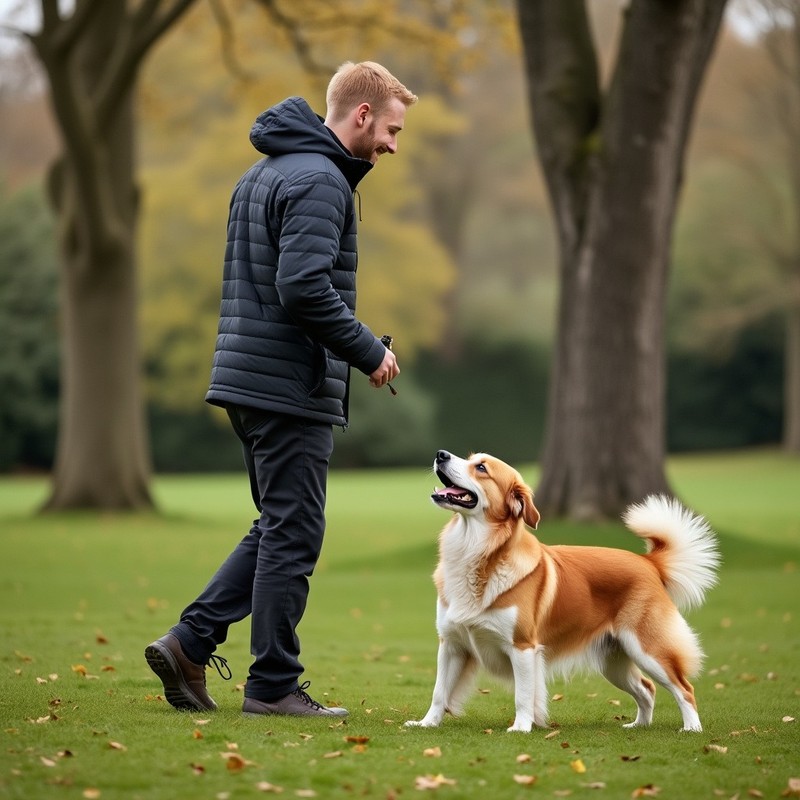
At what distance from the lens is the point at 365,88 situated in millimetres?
5273

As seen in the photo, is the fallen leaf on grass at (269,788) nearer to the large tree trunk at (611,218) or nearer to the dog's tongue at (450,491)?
the dog's tongue at (450,491)

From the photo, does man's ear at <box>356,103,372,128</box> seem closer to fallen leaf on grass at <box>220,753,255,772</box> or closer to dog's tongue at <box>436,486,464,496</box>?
dog's tongue at <box>436,486,464,496</box>

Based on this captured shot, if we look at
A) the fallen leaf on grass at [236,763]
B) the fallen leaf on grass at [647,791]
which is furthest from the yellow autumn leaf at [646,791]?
the fallen leaf on grass at [236,763]

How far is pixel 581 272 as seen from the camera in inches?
539

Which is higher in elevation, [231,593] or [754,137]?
[754,137]

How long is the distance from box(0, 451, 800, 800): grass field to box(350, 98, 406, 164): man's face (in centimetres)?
233

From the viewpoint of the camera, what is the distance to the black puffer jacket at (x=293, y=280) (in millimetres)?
5043

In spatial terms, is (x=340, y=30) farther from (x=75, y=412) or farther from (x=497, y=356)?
(x=497, y=356)

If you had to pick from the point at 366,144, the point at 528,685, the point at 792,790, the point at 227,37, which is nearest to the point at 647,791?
the point at 792,790

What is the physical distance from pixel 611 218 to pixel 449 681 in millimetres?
8722

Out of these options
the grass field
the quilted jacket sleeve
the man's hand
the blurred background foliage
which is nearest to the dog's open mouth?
the man's hand

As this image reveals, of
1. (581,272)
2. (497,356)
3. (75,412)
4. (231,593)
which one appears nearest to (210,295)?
(497,356)

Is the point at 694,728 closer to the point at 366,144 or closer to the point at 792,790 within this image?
the point at 792,790

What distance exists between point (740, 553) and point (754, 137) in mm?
25461
